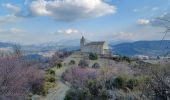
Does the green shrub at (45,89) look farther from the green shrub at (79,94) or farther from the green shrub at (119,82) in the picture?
the green shrub at (119,82)

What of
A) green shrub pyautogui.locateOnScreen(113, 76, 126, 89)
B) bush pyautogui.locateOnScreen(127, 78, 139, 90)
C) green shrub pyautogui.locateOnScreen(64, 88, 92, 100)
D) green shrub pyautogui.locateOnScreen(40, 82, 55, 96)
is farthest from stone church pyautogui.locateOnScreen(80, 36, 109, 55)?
bush pyautogui.locateOnScreen(127, 78, 139, 90)

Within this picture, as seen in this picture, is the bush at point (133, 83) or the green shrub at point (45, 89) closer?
the bush at point (133, 83)

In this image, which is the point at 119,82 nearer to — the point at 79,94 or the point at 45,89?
the point at 79,94

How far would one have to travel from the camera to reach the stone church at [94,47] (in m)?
76.1

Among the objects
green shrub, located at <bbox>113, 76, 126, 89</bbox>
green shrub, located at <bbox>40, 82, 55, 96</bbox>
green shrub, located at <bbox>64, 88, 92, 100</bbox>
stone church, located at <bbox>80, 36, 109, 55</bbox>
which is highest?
stone church, located at <bbox>80, 36, 109, 55</bbox>

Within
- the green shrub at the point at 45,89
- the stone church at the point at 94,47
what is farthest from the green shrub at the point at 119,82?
the stone church at the point at 94,47

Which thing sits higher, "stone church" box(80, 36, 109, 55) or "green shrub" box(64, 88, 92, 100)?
"stone church" box(80, 36, 109, 55)

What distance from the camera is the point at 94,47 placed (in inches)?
3051

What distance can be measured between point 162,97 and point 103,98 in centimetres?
1534

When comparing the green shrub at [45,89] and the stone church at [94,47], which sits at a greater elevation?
the stone church at [94,47]

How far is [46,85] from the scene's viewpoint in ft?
126

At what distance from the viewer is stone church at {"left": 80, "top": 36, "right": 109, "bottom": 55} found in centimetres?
7612

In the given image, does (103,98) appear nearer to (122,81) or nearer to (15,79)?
(122,81)

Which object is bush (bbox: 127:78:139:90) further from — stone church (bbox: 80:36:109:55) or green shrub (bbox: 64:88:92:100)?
stone church (bbox: 80:36:109:55)
